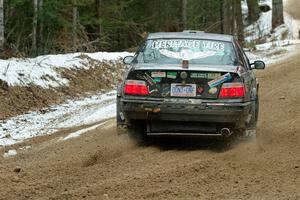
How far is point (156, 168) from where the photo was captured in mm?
7293

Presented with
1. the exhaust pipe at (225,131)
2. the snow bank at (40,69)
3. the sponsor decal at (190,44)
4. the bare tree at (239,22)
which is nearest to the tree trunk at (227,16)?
the bare tree at (239,22)

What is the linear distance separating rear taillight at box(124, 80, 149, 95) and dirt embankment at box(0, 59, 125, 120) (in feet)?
15.5

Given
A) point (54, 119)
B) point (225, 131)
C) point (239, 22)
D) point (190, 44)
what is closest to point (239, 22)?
point (239, 22)

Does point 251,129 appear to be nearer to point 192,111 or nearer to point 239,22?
point 192,111

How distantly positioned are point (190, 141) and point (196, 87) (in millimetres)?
1379

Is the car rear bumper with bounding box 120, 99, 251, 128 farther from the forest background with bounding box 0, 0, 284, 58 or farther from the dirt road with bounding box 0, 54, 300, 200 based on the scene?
the forest background with bounding box 0, 0, 284, 58

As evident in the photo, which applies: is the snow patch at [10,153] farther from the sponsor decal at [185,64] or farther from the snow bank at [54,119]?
the sponsor decal at [185,64]

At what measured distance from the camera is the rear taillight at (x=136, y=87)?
8.12 meters

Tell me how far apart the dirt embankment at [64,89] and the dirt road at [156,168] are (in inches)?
113

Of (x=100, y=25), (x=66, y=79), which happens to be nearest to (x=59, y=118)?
(x=66, y=79)

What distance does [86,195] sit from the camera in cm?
628

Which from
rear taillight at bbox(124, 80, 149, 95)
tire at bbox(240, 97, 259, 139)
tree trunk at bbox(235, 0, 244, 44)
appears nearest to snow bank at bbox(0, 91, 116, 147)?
rear taillight at bbox(124, 80, 149, 95)

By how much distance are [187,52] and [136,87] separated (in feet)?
3.37

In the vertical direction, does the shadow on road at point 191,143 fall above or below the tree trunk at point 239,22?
below
